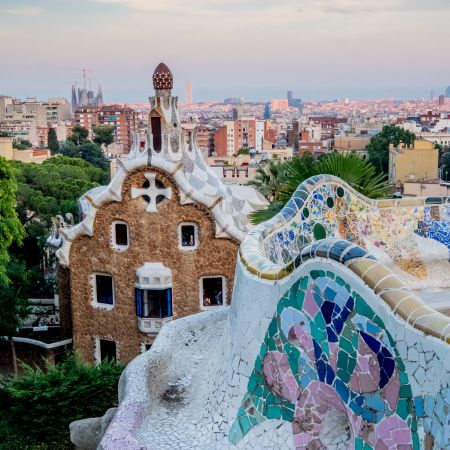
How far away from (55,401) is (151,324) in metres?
2.89

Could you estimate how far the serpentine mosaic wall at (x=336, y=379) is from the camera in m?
4.65

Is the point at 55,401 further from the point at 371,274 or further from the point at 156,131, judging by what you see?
the point at 371,274

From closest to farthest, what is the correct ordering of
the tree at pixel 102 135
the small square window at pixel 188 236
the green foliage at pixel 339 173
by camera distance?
the green foliage at pixel 339 173
the small square window at pixel 188 236
the tree at pixel 102 135

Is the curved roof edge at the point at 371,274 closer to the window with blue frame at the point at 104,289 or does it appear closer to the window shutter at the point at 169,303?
the window shutter at the point at 169,303

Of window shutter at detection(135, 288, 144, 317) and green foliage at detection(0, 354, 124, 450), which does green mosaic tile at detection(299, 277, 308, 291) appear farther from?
window shutter at detection(135, 288, 144, 317)

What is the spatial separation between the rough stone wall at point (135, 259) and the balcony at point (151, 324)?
0.17 m

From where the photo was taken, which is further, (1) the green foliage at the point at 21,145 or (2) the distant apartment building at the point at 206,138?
(2) the distant apartment building at the point at 206,138

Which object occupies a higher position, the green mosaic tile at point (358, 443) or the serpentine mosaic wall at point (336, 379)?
the serpentine mosaic wall at point (336, 379)

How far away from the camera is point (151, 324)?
52.1 ft

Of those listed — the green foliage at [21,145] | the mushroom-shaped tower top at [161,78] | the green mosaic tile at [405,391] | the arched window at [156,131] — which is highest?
the mushroom-shaped tower top at [161,78]

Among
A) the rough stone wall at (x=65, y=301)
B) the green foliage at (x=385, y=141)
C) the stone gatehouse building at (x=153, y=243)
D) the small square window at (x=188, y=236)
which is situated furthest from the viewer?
the green foliage at (x=385, y=141)

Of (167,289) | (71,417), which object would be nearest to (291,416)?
(71,417)

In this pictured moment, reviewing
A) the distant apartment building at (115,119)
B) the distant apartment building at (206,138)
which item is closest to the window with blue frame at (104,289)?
the distant apartment building at (206,138)

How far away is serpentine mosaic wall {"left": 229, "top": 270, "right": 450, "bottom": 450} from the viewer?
4.65 meters
